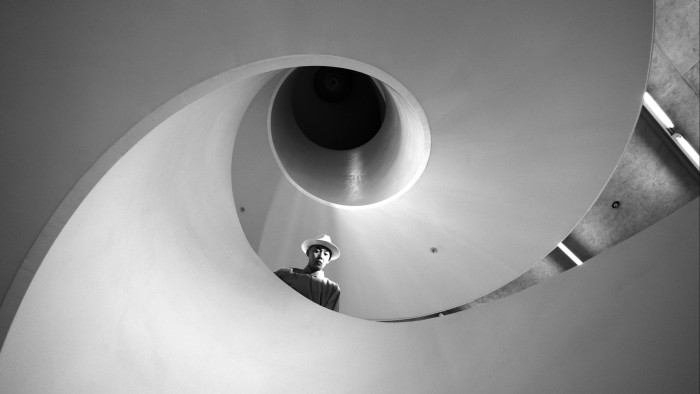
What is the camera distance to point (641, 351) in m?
2.80

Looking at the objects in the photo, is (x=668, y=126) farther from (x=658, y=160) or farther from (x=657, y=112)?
(x=658, y=160)

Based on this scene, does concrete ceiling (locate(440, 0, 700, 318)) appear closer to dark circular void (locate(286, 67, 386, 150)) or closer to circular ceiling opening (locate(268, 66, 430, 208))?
circular ceiling opening (locate(268, 66, 430, 208))

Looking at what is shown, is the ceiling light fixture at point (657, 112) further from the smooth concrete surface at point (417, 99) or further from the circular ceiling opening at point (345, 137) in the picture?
the circular ceiling opening at point (345, 137)

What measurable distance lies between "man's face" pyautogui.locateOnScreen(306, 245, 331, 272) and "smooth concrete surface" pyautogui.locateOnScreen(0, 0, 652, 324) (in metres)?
1.68

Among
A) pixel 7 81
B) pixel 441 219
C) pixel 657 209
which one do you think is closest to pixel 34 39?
pixel 7 81

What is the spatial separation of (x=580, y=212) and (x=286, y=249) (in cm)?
419

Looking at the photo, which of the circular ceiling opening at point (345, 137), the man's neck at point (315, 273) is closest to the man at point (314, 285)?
the man's neck at point (315, 273)

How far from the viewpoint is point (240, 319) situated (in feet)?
14.4

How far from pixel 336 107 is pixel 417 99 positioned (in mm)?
4201

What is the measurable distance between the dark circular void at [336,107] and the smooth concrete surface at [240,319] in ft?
12.3

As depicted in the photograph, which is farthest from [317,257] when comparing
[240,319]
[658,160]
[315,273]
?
[658,160]

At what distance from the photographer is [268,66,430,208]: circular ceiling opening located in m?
6.87

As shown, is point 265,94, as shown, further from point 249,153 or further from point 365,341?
point 365,341

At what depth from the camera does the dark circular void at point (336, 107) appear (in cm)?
889
